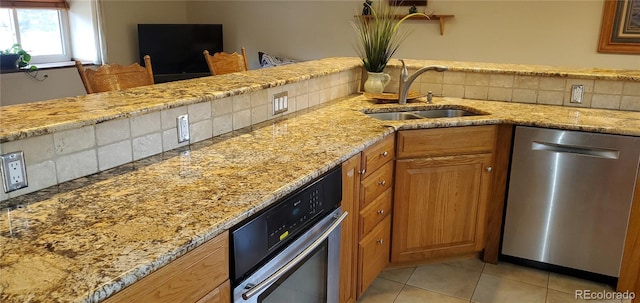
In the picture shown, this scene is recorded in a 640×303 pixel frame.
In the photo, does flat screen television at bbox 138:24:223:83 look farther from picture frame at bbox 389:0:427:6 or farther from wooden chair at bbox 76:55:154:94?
wooden chair at bbox 76:55:154:94

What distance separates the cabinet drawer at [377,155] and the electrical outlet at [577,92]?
125 cm

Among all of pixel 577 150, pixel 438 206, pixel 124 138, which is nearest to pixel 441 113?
pixel 438 206

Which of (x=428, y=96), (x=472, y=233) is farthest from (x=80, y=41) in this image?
(x=472, y=233)

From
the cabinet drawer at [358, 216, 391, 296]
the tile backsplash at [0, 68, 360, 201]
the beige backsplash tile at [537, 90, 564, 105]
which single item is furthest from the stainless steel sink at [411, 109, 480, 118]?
the tile backsplash at [0, 68, 360, 201]

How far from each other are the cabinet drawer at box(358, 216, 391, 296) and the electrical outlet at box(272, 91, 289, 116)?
0.76 metres

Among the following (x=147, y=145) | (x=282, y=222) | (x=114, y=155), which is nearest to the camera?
(x=282, y=222)

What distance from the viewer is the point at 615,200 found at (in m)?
2.46

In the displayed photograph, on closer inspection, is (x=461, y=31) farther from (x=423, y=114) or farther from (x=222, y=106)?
(x=222, y=106)

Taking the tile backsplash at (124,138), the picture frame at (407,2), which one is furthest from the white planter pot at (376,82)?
the picture frame at (407,2)

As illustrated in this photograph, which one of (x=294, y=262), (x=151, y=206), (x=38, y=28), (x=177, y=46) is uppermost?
(x=38, y=28)

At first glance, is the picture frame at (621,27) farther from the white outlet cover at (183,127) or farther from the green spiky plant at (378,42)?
the white outlet cover at (183,127)

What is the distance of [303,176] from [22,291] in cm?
87

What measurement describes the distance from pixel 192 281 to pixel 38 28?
16.5 ft

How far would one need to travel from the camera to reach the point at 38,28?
517cm
